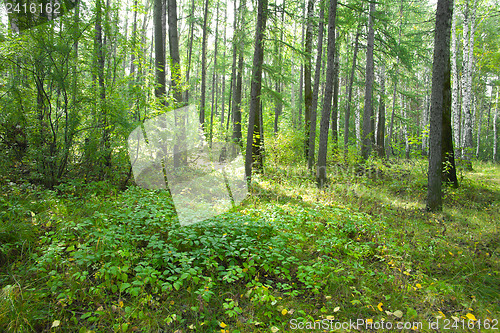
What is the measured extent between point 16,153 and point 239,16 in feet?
25.7

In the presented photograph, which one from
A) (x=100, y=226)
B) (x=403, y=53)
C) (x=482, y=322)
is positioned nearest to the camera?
(x=482, y=322)

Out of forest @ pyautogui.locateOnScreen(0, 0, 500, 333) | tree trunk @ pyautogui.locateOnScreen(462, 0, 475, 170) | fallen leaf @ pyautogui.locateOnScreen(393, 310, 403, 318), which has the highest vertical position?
tree trunk @ pyautogui.locateOnScreen(462, 0, 475, 170)

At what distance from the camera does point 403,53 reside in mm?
11172

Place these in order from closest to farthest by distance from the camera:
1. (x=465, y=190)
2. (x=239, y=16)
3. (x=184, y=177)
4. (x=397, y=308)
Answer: (x=397, y=308)
(x=465, y=190)
(x=184, y=177)
(x=239, y=16)

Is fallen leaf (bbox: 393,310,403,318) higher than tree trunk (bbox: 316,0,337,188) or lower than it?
lower

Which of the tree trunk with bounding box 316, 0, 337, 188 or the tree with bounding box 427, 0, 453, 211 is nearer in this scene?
the tree with bounding box 427, 0, 453, 211

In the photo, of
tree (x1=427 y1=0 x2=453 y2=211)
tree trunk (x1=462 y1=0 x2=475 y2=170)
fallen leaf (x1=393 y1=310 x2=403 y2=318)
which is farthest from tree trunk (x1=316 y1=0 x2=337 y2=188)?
tree trunk (x1=462 y1=0 x2=475 y2=170)

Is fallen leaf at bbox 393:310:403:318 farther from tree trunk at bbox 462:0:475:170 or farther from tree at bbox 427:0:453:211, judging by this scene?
tree trunk at bbox 462:0:475:170

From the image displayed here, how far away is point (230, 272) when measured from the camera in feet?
9.62

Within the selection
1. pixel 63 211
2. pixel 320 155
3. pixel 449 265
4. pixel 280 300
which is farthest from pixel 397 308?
pixel 320 155

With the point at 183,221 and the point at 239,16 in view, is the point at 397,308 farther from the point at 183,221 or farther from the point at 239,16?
the point at 239,16

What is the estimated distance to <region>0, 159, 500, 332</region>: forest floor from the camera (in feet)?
8.50

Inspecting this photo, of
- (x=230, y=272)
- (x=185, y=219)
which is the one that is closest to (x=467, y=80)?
(x=185, y=219)

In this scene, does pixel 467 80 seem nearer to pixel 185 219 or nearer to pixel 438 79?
pixel 438 79
